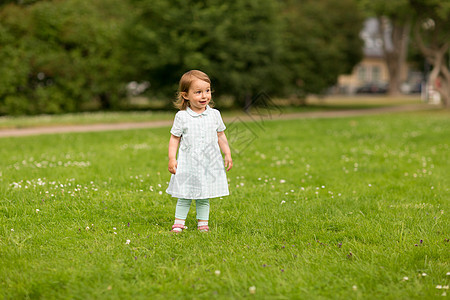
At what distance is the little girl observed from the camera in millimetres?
4566

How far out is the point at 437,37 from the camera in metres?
22.7

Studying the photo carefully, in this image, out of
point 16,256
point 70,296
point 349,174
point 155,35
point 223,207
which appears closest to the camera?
point 70,296

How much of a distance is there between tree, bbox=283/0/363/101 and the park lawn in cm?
1774

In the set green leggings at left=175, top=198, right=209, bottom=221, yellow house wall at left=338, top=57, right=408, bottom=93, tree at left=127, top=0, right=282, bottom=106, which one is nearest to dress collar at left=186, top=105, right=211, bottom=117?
green leggings at left=175, top=198, right=209, bottom=221

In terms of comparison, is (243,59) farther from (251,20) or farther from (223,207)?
(223,207)

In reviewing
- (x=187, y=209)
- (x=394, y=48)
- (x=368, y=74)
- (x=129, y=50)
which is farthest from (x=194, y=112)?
(x=368, y=74)

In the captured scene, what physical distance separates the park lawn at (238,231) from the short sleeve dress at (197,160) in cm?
40

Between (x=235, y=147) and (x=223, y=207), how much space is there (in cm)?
481

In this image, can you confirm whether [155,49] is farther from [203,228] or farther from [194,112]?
[203,228]

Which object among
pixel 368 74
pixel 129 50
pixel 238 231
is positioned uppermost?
pixel 129 50

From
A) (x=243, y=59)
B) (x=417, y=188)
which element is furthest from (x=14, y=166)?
(x=243, y=59)

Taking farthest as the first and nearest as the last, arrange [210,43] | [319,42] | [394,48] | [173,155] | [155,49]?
[394,48]
[319,42]
[155,49]
[210,43]
[173,155]

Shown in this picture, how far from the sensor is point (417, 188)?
6.28 meters

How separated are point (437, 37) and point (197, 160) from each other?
21709 millimetres
